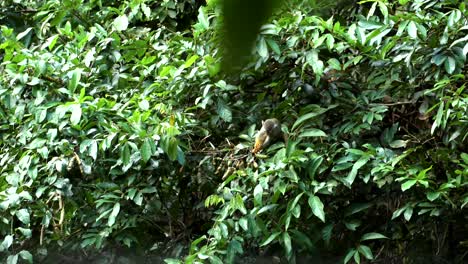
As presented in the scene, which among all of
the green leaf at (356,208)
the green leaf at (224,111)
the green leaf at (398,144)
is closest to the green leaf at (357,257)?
the green leaf at (356,208)

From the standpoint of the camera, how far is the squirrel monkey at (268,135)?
88.2 inches

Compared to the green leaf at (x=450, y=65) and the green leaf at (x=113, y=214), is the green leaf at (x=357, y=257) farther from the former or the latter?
the green leaf at (x=113, y=214)

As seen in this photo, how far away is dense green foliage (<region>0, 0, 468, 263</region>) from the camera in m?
2.14

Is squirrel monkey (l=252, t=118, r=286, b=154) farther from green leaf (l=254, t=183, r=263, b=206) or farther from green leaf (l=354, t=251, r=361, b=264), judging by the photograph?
green leaf (l=354, t=251, r=361, b=264)

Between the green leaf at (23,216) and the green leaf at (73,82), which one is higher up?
the green leaf at (73,82)

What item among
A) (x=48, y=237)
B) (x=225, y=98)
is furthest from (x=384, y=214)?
(x=48, y=237)

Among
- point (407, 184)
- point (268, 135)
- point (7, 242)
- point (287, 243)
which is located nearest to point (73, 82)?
point (7, 242)

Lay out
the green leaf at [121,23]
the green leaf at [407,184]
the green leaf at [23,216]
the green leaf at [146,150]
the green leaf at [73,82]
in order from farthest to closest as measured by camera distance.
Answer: the green leaf at [121,23], the green leaf at [73,82], the green leaf at [23,216], the green leaf at [146,150], the green leaf at [407,184]

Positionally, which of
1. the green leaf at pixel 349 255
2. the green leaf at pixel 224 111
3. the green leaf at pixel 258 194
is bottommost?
the green leaf at pixel 349 255

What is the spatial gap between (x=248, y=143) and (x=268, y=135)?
106 mm

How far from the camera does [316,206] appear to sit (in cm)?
207

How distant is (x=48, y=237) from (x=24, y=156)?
31cm

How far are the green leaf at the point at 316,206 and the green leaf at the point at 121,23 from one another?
1.00 m

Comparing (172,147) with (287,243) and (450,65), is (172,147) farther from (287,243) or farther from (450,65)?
(450,65)
